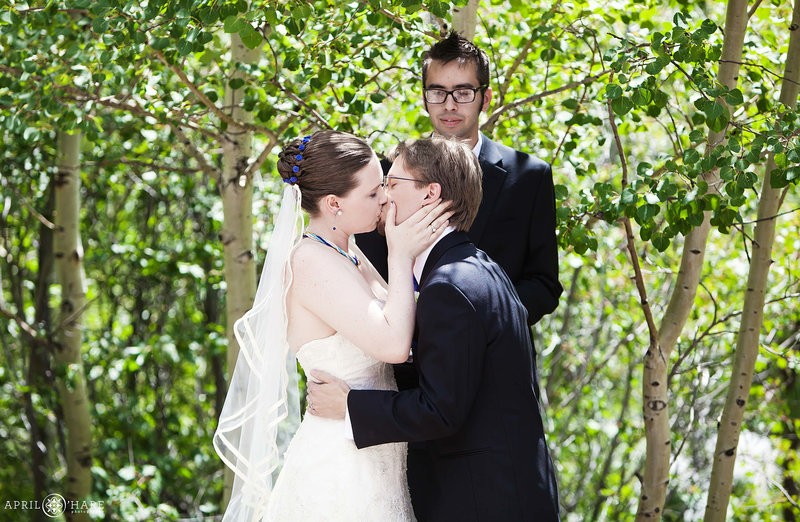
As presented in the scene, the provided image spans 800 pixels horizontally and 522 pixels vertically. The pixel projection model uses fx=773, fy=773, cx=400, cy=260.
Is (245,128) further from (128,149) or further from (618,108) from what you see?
(128,149)

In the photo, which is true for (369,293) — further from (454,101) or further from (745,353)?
(745,353)

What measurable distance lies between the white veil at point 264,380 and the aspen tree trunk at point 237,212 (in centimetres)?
136

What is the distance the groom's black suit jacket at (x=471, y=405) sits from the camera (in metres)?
1.86

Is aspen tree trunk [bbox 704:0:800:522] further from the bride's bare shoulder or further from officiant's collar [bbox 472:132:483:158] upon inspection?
the bride's bare shoulder

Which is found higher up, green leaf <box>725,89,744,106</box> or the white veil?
green leaf <box>725,89,744,106</box>

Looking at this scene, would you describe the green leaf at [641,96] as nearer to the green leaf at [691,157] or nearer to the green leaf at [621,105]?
the green leaf at [621,105]

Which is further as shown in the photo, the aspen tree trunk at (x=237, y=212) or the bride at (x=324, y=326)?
the aspen tree trunk at (x=237, y=212)

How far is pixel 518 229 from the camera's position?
8.84 ft

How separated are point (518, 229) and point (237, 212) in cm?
156

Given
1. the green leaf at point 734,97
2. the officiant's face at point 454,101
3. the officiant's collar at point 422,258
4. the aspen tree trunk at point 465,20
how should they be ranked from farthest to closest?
1. the aspen tree trunk at point 465,20
2. the officiant's face at point 454,101
3. the green leaf at point 734,97
4. the officiant's collar at point 422,258

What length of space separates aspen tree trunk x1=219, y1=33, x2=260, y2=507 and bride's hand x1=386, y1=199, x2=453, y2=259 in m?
1.77

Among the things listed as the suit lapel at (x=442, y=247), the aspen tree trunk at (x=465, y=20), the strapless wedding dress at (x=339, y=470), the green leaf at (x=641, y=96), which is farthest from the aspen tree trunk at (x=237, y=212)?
the green leaf at (x=641, y=96)

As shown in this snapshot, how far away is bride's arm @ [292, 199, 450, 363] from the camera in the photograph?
1.98 metres

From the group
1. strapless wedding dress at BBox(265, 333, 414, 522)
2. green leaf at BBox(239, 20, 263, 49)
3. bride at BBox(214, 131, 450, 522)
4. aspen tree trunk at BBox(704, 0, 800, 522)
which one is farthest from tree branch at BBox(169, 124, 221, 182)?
aspen tree trunk at BBox(704, 0, 800, 522)
